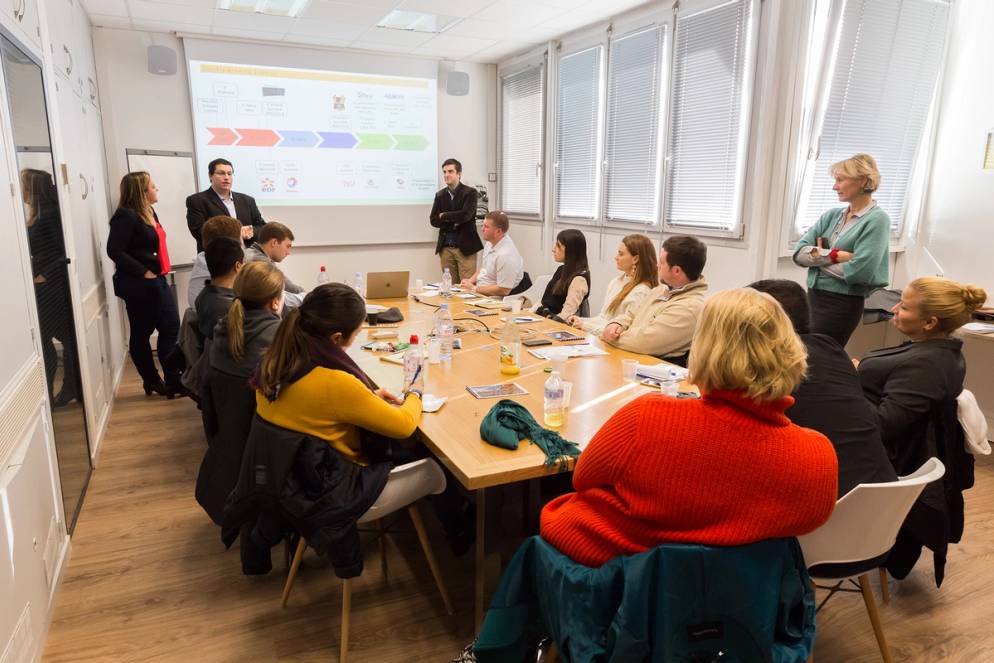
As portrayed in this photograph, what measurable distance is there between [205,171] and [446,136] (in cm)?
257

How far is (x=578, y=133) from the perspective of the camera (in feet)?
20.0

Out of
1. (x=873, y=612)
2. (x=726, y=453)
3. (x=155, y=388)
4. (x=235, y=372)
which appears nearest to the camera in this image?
(x=726, y=453)

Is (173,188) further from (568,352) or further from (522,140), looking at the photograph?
(568,352)

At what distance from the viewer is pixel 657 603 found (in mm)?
1267

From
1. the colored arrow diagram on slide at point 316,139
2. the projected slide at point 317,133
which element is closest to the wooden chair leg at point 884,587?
the projected slide at point 317,133

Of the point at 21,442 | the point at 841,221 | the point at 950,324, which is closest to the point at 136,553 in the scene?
the point at 21,442

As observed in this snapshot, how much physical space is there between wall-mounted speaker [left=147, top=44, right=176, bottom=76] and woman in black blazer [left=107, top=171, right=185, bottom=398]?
1.85 m

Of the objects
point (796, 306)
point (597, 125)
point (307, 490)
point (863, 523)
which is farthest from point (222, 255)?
point (597, 125)

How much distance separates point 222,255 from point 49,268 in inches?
28.4

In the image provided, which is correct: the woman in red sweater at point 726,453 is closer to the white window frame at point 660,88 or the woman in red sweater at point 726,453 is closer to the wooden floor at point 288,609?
the wooden floor at point 288,609

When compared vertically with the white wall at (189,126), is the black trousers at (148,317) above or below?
below

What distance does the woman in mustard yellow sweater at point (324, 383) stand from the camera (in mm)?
1868

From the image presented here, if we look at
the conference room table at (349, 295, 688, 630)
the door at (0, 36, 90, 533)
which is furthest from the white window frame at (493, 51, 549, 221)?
the door at (0, 36, 90, 533)

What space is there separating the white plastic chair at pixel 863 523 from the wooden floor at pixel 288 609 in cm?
76
